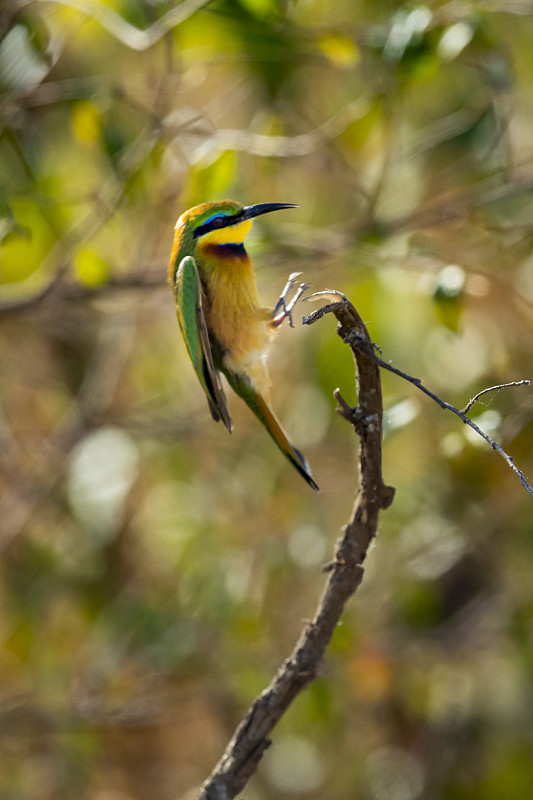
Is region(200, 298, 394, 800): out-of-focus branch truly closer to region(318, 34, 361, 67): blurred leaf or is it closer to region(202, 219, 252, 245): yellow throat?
region(202, 219, 252, 245): yellow throat

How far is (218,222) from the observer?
1.28 meters

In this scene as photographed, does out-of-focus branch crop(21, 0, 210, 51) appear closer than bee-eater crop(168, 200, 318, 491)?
No

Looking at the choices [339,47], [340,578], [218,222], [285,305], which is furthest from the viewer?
[339,47]

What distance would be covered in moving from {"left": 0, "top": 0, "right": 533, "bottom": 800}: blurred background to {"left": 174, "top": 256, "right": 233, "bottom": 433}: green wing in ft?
2.89

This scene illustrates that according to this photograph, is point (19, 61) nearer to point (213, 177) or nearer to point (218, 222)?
point (213, 177)

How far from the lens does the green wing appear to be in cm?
118

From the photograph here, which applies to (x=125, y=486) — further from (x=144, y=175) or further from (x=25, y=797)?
(x=144, y=175)

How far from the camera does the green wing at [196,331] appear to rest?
1.18 m

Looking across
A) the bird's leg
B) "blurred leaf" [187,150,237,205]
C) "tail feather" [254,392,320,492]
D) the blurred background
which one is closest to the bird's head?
the bird's leg

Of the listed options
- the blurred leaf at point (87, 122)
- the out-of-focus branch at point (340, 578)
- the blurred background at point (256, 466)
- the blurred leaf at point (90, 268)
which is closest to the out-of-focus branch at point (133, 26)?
the blurred background at point (256, 466)

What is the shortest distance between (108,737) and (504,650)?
131cm

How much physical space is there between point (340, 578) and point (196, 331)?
37 centimetres

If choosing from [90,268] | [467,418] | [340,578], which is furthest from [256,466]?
[467,418]

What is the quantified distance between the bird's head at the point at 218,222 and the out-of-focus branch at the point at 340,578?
39 centimetres
